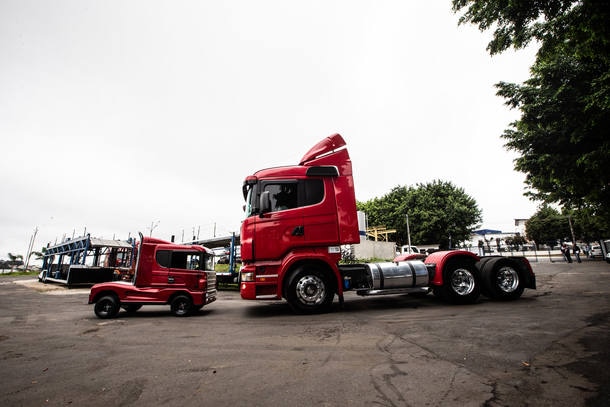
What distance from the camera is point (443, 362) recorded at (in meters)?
3.37

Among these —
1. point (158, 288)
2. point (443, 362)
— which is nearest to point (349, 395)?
point (443, 362)

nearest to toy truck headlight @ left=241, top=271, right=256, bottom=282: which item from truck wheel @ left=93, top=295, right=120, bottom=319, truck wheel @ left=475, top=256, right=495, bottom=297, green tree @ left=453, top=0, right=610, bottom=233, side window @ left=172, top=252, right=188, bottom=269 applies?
side window @ left=172, top=252, right=188, bottom=269

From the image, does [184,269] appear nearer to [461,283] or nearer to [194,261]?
[194,261]

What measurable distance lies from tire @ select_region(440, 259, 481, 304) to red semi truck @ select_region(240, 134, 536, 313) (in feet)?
0.08

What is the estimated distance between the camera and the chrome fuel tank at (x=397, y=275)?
7.07 m

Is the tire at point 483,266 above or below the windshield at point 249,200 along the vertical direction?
below

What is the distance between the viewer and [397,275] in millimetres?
7164

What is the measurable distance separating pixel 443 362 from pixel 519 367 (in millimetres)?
793

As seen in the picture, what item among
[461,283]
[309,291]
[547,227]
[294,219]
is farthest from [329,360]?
[547,227]

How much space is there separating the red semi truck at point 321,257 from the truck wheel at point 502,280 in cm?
2

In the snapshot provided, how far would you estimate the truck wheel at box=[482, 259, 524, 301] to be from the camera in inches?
288

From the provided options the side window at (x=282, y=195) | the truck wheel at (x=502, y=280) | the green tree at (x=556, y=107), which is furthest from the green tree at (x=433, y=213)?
the side window at (x=282, y=195)

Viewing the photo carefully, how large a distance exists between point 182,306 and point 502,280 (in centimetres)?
902

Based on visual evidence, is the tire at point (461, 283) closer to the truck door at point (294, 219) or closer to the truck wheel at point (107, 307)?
the truck door at point (294, 219)
